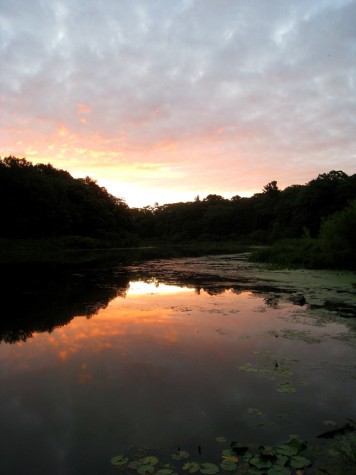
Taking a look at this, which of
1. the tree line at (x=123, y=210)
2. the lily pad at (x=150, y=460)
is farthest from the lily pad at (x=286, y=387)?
the tree line at (x=123, y=210)

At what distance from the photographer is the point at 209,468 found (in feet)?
10.6

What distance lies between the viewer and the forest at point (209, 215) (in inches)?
883

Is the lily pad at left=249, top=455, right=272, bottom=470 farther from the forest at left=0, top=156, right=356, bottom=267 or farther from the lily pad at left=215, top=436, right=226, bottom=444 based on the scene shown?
the forest at left=0, top=156, right=356, bottom=267

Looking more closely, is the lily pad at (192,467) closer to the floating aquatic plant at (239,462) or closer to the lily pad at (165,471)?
the floating aquatic plant at (239,462)

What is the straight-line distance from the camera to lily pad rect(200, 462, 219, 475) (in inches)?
126

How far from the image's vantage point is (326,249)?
824 inches

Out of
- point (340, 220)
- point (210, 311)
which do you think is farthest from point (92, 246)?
point (210, 311)

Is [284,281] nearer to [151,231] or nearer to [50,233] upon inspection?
[50,233]

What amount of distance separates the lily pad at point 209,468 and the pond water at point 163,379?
16 cm

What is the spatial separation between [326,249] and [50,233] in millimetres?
44358

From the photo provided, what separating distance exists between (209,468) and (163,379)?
81.0 inches

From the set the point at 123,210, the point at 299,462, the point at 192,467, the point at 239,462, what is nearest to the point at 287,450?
the point at 299,462

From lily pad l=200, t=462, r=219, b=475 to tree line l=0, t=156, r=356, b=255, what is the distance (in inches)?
745

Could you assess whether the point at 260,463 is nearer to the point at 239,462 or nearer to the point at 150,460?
the point at 239,462
